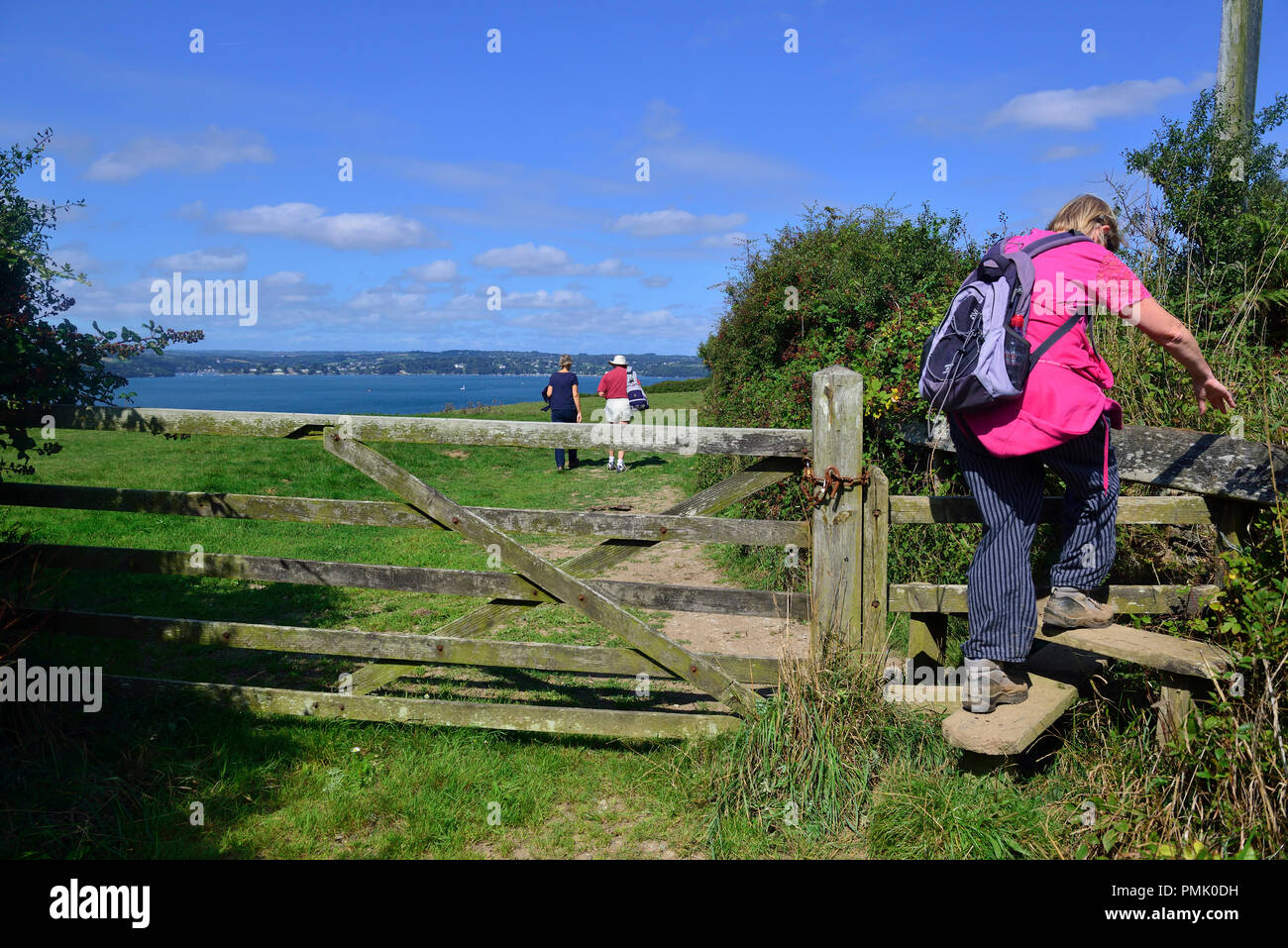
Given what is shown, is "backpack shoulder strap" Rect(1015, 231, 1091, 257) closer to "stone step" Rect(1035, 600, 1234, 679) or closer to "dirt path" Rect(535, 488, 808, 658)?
"stone step" Rect(1035, 600, 1234, 679)

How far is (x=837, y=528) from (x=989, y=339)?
1.01 m

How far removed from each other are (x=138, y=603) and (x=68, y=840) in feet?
12.8

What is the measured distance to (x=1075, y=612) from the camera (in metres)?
3.50

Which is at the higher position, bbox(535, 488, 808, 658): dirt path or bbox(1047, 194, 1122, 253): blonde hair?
bbox(1047, 194, 1122, 253): blonde hair

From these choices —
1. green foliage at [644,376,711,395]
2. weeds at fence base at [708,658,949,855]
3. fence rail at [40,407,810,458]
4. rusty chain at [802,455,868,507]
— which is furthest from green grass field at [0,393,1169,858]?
green foliage at [644,376,711,395]

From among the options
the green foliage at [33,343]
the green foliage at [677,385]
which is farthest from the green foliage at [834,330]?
the green foliage at [677,385]

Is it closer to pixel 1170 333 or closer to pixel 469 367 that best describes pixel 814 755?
pixel 1170 333

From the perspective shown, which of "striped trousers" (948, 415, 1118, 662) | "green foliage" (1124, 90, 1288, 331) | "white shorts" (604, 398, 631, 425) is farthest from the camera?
"white shorts" (604, 398, 631, 425)

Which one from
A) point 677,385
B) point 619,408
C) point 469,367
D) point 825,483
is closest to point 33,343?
point 825,483

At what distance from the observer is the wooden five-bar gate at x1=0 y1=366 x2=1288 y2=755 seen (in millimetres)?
3496

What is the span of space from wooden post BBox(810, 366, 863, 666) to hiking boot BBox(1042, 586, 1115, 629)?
838 millimetres

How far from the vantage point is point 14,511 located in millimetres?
9133
